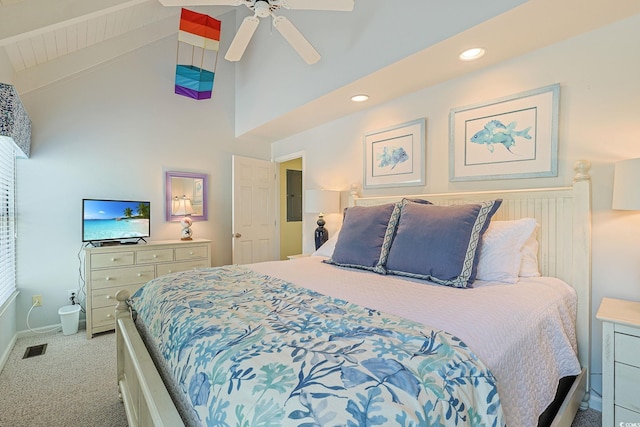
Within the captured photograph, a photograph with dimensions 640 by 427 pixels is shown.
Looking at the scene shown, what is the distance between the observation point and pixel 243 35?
2.17m

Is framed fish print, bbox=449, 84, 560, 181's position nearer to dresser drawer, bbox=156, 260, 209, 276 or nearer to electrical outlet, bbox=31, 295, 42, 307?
dresser drawer, bbox=156, 260, 209, 276

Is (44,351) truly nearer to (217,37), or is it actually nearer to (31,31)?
(31,31)

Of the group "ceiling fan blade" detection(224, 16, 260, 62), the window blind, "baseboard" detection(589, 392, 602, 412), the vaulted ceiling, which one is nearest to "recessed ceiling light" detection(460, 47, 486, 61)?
the vaulted ceiling

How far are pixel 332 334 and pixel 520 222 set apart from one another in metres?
1.52

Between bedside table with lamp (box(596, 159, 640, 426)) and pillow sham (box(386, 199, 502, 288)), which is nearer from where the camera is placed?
bedside table with lamp (box(596, 159, 640, 426))

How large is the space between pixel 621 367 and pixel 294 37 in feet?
8.65

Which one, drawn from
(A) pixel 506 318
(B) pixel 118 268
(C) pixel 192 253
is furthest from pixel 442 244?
(B) pixel 118 268

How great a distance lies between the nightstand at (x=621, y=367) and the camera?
136 centimetres

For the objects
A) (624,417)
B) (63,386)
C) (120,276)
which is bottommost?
(63,386)

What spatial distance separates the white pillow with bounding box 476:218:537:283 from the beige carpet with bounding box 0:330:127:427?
228 centimetres

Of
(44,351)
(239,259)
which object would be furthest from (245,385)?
(239,259)

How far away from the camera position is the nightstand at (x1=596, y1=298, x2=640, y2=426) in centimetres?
136

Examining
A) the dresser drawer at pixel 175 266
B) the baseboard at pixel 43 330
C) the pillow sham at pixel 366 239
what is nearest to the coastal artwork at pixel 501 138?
the pillow sham at pixel 366 239

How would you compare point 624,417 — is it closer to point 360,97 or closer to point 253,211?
point 360,97
